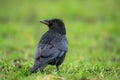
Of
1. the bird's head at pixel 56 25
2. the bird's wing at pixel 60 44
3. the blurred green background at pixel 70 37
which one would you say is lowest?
the blurred green background at pixel 70 37

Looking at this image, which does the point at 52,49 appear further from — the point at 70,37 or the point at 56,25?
the point at 70,37

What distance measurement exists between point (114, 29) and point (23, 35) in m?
3.68

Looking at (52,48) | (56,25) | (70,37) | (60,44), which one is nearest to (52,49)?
(52,48)

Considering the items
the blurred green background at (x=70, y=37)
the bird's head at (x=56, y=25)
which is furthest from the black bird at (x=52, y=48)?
the blurred green background at (x=70, y=37)

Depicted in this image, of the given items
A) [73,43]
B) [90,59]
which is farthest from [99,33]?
[90,59]

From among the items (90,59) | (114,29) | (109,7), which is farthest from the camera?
(109,7)

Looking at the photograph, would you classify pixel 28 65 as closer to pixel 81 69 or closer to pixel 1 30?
pixel 81 69

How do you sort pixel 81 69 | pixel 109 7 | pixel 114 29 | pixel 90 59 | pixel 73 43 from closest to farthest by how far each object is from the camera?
pixel 81 69 → pixel 90 59 → pixel 73 43 → pixel 114 29 → pixel 109 7

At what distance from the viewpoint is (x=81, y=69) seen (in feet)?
32.7

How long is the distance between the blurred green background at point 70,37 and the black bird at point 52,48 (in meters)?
0.21

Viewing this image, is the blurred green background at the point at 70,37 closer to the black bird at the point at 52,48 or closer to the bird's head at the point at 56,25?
the black bird at the point at 52,48

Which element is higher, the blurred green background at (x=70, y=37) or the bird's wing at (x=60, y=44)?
the bird's wing at (x=60, y=44)

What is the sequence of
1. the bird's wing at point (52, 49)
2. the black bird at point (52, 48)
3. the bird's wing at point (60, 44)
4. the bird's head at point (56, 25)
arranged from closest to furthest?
1. the black bird at point (52, 48)
2. the bird's wing at point (52, 49)
3. the bird's wing at point (60, 44)
4. the bird's head at point (56, 25)

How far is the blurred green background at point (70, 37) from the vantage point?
974cm
